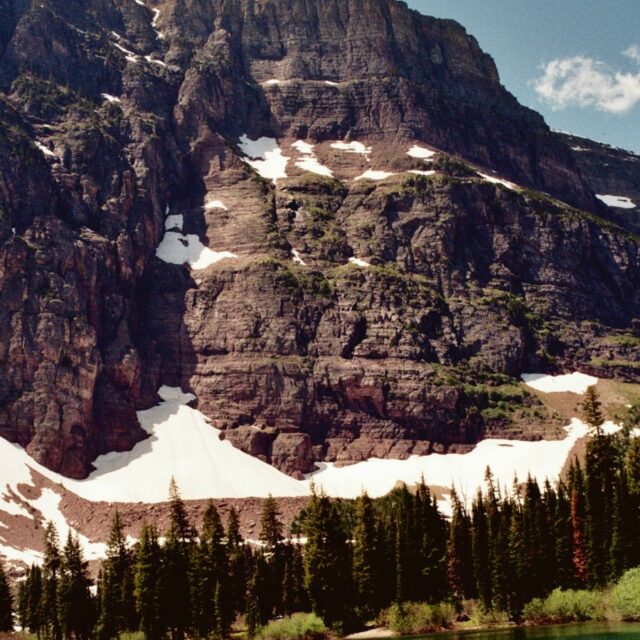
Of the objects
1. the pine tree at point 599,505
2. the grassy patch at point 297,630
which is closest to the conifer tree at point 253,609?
the grassy patch at point 297,630

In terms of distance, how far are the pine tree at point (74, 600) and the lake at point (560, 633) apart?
4165 centimetres

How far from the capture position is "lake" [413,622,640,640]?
90.2 meters

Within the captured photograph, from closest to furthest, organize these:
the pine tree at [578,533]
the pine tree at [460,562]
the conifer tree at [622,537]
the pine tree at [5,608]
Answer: the conifer tree at [622,537]
the pine tree at [578,533]
the pine tree at [460,562]
the pine tree at [5,608]

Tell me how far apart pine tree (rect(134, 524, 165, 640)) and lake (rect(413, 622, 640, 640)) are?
29411 mm

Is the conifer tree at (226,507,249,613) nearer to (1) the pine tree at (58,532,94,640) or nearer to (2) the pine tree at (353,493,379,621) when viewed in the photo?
(2) the pine tree at (353,493,379,621)

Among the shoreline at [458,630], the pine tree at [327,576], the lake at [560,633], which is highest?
the pine tree at [327,576]

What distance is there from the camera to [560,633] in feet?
326

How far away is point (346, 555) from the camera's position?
4899 inches

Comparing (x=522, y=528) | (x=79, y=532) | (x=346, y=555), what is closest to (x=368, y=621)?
(x=346, y=555)

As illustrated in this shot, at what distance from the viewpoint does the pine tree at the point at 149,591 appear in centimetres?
11881

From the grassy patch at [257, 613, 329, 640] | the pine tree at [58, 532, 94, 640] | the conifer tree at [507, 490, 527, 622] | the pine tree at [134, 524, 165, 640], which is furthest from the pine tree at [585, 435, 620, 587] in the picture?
the pine tree at [58, 532, 94, 640]

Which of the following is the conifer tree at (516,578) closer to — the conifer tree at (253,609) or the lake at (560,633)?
the lake at (560,633)

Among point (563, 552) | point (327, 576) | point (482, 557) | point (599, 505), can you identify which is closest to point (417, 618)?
point (327, 576)

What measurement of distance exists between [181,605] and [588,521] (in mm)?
45990
